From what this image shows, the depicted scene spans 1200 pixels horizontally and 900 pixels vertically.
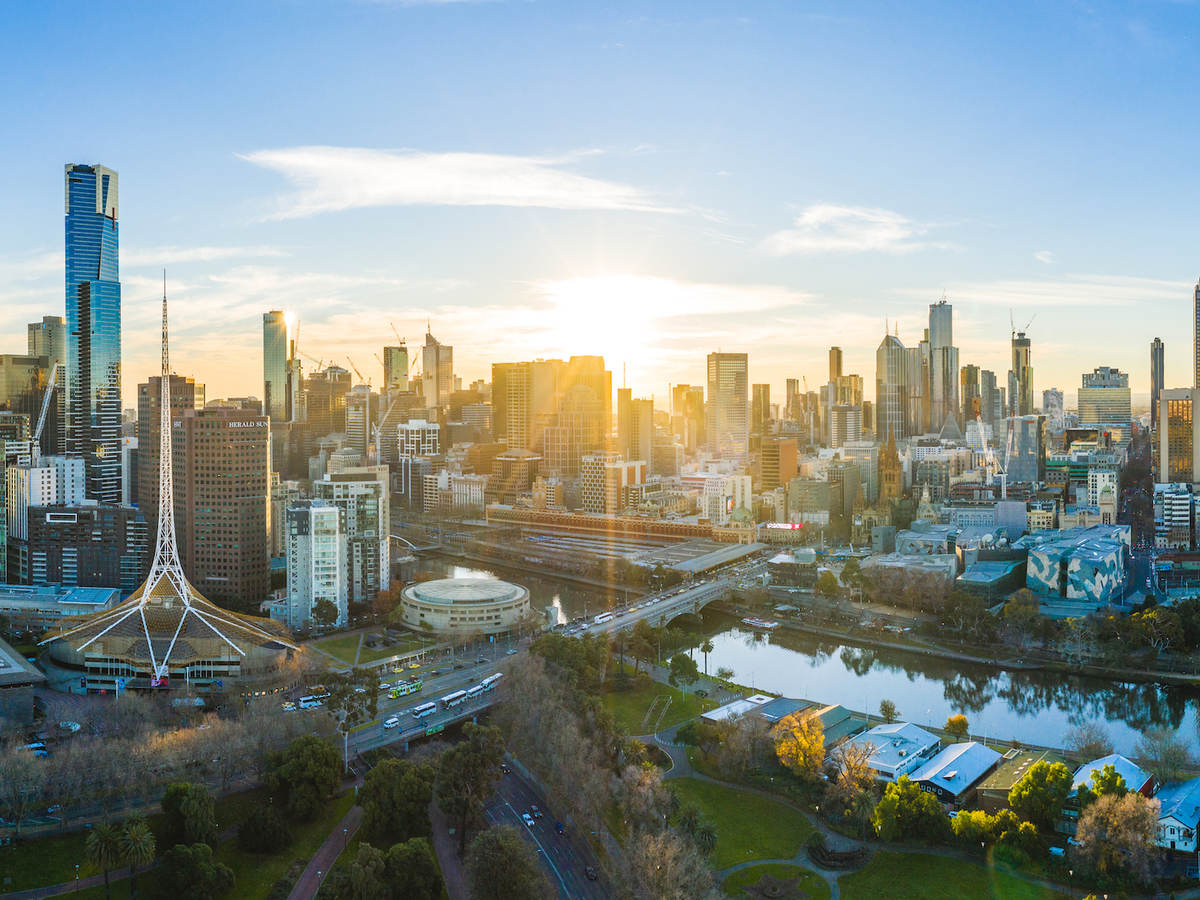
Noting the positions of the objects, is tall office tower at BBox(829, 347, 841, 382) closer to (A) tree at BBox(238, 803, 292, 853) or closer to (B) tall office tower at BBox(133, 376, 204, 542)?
(B) tall office tower at BBox(133, 376, 204, 542)

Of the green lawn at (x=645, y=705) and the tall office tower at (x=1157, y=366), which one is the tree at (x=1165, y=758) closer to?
the green lawn at (x=645, y=705)

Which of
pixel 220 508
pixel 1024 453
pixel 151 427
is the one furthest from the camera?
pixel 1024 453

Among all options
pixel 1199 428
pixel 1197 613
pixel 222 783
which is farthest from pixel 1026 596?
pixel 1199 428

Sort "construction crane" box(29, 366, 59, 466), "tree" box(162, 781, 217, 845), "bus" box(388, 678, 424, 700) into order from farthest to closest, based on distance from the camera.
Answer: "construction crane" box(29, 366, 59, 466)
"bus" box(388, 678, 424, 700)
"tree" box(162, 781, 217, 845)

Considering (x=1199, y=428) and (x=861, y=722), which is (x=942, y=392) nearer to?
(x=1199, y=428)

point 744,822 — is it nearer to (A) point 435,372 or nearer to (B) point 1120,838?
(B) point 1120,838

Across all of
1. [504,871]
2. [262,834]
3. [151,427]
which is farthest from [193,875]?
[151,427]

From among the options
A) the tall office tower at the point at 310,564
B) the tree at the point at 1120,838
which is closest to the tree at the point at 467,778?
the tree at the point at 1120,838

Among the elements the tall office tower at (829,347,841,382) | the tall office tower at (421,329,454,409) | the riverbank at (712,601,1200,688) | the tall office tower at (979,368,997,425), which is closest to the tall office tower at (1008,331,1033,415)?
the tall office tower at (979,368,997,425)
